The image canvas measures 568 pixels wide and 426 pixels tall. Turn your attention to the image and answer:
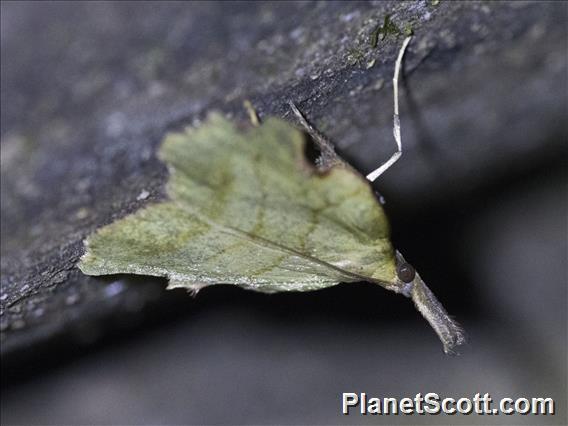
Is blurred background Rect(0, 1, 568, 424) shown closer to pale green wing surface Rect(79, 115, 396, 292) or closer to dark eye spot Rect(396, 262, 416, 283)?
pale green wing surface Rect(79, 115, 396, 292)

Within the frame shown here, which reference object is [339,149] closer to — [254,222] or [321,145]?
[321,145]

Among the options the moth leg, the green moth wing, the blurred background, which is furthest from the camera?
the moth leg

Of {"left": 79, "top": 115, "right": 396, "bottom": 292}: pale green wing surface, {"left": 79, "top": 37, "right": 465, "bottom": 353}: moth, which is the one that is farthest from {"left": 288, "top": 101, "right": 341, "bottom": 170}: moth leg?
{"left": 79, "top": 115, "right": 396, "bottom": 292}: pale green wing surface

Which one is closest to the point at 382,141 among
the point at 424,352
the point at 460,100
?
Result: the point at 460,100

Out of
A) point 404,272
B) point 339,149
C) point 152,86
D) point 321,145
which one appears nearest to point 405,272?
point 404,272

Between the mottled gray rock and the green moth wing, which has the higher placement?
the mottled gray rock

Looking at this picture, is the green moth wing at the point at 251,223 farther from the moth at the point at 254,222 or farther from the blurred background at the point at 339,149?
the blurred background at the point at 339,149
